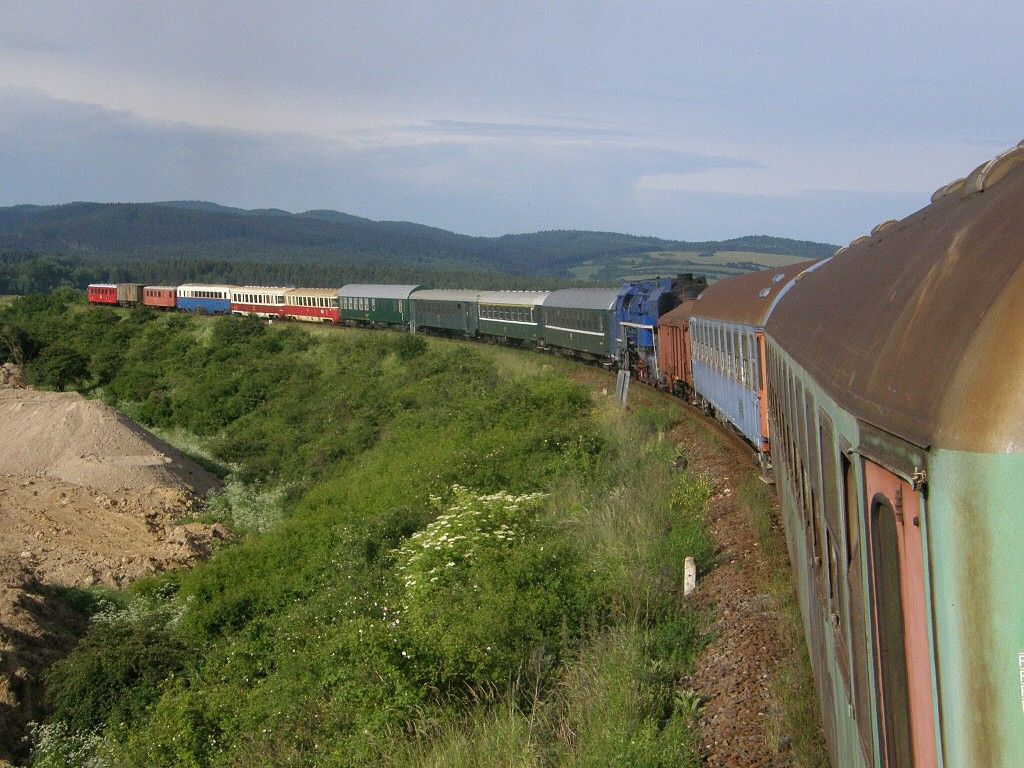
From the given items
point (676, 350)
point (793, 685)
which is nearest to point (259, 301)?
point (676, 350)

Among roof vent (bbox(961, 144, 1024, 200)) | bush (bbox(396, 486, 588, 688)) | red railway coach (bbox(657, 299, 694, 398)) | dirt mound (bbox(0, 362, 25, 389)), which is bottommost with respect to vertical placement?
bush (bbox(396, 486, 588, 688))

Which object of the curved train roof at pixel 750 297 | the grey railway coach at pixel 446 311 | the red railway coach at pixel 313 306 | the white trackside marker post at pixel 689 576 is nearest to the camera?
the white trackside marker post at pixel 689 576

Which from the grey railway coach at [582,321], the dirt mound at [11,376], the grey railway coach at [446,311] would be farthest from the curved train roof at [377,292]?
the dirt mound at [11,376]

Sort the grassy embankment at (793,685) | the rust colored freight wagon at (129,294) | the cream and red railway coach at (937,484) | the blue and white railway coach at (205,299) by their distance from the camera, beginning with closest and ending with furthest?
the cream and red railway coach at (937,484), the grassy embankment at (793,685), the blue and white railway coach at (205,299), the rust colored freight wagon at (129,294)

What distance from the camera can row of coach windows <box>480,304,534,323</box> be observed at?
4963 cm

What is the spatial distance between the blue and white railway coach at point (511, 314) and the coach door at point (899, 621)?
44774mm

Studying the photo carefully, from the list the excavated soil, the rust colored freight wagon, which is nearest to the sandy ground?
the excavated soil

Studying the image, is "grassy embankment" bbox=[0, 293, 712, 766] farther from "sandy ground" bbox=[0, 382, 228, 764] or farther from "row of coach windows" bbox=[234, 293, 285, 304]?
"row of coach windows" bbox=[234, 293, 285, 304]

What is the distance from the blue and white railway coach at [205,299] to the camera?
78.4 meters

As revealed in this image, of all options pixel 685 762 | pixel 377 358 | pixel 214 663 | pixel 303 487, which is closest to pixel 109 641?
pixel 214 663

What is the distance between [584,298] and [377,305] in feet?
84.2

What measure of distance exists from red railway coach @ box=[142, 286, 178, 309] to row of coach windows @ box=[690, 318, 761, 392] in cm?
6537

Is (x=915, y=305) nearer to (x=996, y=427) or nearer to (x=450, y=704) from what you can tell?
(x=996, y=427)

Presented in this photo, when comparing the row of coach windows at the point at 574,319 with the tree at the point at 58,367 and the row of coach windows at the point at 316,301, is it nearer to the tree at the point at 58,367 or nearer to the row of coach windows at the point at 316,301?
the row of coach windows at the point at 316,301
